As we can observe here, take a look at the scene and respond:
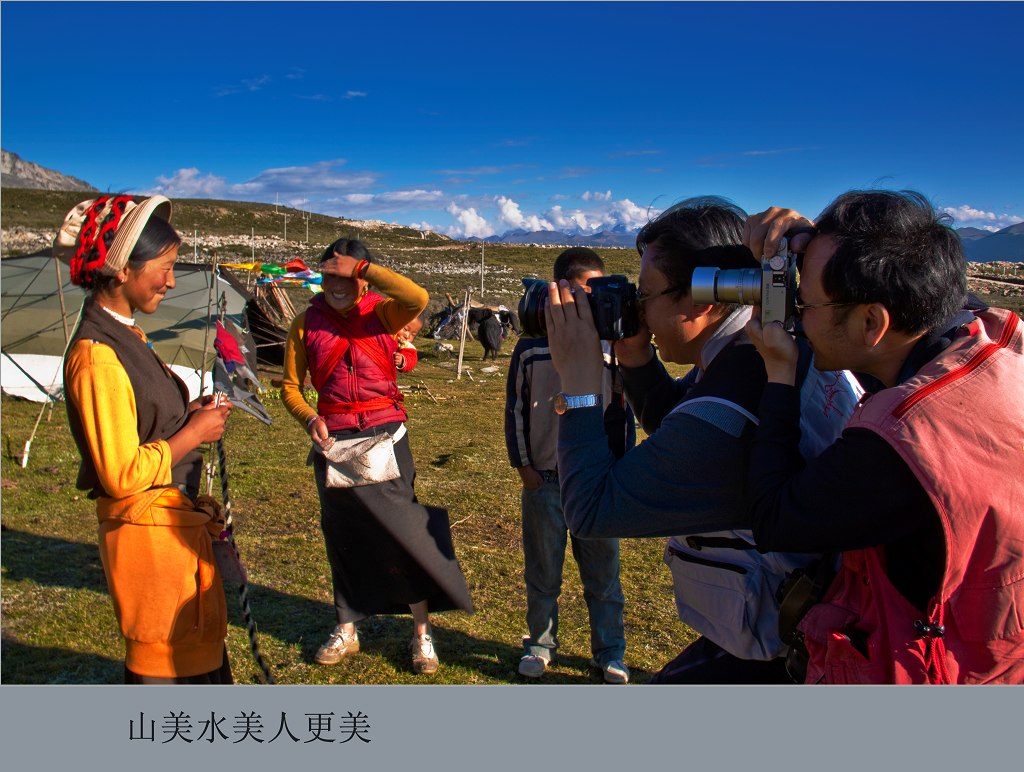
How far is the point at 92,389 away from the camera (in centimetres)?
227

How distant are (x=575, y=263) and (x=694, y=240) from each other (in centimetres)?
197

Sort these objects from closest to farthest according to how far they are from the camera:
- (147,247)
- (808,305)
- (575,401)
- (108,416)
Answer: (808,305) < (575,401) < (108,416) < (147,247)

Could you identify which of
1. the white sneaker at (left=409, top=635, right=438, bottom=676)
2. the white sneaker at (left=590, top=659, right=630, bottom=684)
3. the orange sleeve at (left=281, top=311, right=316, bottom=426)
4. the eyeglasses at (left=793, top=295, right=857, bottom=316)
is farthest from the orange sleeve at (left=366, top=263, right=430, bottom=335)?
the eyeglasses at (left=793, top=295, right=857, bottom=316)

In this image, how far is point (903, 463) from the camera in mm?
1354

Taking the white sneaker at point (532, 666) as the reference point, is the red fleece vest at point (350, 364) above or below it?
above

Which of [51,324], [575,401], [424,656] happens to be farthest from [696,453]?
[51,324]

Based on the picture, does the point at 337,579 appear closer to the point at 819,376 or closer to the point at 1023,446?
the point at 819,376

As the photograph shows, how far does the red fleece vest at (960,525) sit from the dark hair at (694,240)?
0.55m

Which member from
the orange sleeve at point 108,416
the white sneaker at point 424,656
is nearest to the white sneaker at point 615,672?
the white sneaker at point 424,656

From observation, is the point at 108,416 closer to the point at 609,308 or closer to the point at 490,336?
the point at 609,308

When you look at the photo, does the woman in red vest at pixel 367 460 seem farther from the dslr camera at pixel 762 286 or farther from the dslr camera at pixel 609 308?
the dslr camera at pixel 762 286

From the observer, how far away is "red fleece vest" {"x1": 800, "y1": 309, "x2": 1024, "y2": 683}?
1.33 meters

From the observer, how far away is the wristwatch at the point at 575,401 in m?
1.73

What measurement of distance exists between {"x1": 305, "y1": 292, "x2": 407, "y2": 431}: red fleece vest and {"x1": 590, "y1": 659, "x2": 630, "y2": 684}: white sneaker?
1.64m
